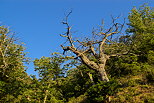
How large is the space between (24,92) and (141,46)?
1295 centimetres

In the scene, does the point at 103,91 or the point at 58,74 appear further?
the point at 58,74

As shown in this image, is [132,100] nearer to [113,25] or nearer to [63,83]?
[113,25]

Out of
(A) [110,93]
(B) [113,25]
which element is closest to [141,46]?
(B) [113,25]

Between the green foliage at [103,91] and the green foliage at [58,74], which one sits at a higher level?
the green foliage at [58,74]

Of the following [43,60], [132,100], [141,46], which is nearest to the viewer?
[132,100]

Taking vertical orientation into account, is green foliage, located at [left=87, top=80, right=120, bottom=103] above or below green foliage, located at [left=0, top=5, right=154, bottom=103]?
below

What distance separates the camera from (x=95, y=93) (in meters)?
11.1

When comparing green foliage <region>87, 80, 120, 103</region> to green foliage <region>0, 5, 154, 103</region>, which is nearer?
green foliage <region>87, 80, 120, 103</region>

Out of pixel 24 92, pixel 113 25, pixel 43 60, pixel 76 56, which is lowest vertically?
pixel 24 92

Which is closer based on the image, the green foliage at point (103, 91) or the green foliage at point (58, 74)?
the green foliage at point (103, 91)

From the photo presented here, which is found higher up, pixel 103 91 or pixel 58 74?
pixel 58 74

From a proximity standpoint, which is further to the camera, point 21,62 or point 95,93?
point 21,62

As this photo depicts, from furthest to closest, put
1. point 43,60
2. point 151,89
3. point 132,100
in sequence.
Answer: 1. point 43,60
2. point 151,89
3. point 132,100

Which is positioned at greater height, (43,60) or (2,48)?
(2,48)
